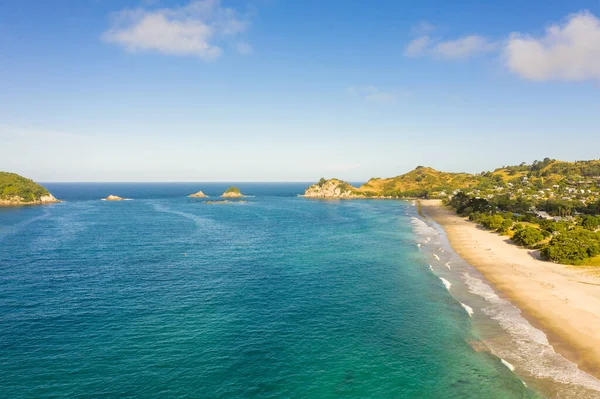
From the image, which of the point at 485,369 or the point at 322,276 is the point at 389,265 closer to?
the point at 322,276

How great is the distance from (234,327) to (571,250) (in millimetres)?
73157

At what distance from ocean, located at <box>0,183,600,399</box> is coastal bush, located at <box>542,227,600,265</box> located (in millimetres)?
18623

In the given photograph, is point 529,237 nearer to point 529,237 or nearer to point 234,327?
point 529,237

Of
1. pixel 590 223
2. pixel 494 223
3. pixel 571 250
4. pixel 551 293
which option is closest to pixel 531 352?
pixel 551 293

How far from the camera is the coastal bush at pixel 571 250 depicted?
7375cm

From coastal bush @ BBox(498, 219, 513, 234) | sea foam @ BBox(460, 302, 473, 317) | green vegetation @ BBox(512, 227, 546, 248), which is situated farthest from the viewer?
coastal bush @ BBox(498, 219, 513, 234)

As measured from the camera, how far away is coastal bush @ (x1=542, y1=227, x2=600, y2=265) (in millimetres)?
73750

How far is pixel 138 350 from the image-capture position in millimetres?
38844

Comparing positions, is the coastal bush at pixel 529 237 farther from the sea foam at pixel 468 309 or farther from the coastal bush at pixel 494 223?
the sea foam at pixel 468 309

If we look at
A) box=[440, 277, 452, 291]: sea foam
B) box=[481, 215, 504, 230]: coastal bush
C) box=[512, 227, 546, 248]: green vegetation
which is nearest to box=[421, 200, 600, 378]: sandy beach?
box=[512, 227, 546, 248]: green vegetation

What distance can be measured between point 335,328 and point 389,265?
35181 mm

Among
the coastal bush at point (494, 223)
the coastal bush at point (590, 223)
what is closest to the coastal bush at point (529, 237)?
the coastal bush at point (590, 223)

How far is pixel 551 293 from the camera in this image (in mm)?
56625

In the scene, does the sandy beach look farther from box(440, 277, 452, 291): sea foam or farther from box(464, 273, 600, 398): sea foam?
box(440, 277, 452, 291): sea foam
